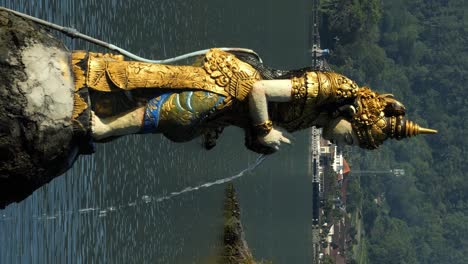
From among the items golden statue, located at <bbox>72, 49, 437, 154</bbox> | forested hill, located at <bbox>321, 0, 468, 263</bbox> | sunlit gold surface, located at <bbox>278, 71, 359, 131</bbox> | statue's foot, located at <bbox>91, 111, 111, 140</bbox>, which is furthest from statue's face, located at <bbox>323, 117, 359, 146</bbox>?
forested hill, located at <bbox>321, 0, 468, 263</bbox>

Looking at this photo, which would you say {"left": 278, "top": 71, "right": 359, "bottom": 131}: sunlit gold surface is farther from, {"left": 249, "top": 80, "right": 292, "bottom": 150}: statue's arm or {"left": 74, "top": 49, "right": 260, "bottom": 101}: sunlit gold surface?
{"left": 74, "top": 49, "right": 260, "bottom": 101}: sunlit gold surface

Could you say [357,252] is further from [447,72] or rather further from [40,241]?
[40,241]

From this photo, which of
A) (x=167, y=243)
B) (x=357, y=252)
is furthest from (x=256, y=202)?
(x=357, y=252)

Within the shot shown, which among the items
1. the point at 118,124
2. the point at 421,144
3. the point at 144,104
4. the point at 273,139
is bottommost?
the point at 273,139

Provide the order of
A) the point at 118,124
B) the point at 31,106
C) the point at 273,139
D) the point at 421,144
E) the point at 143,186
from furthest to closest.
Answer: the point at 421,144 → the point at 143,186 → the point at 273,139 → the point at 118,124 → the point at 31,106

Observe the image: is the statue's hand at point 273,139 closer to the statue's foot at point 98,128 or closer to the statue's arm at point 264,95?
the statue's arm at point 264,95

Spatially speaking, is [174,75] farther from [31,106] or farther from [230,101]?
[31,106]

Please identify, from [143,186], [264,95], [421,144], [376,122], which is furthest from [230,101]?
[421,144]
